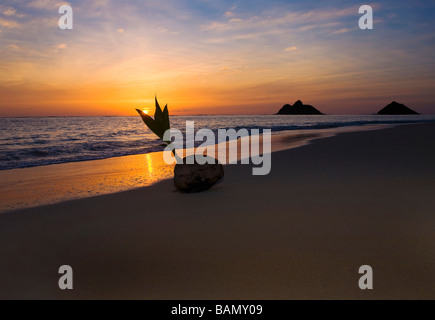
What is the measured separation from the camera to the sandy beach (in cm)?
196

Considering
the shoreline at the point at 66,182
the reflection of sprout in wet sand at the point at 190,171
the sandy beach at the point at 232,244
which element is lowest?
the sandy beach at the point at 232,244

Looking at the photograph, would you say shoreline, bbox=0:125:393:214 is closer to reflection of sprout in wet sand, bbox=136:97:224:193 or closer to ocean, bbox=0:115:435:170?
reflection of sprout in wet sand, bbox=136:97:224:193

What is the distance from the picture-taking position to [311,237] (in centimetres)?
261

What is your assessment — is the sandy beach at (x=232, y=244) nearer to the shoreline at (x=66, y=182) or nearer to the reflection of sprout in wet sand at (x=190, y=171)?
the reflection of sprout in wet sand at (x=190, y=171)

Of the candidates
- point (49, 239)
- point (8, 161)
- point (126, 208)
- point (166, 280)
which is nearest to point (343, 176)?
point (126, 208)

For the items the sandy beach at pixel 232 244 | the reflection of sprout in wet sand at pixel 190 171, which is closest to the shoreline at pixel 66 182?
the sandy beach at pixel 232 244

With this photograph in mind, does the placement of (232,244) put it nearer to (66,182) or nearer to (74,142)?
(66,182)

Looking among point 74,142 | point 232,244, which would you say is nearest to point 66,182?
point 232,244

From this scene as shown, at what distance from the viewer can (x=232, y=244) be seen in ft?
8.40

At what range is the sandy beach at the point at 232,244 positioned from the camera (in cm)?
196

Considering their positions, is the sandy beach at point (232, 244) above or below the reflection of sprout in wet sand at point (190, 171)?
below
